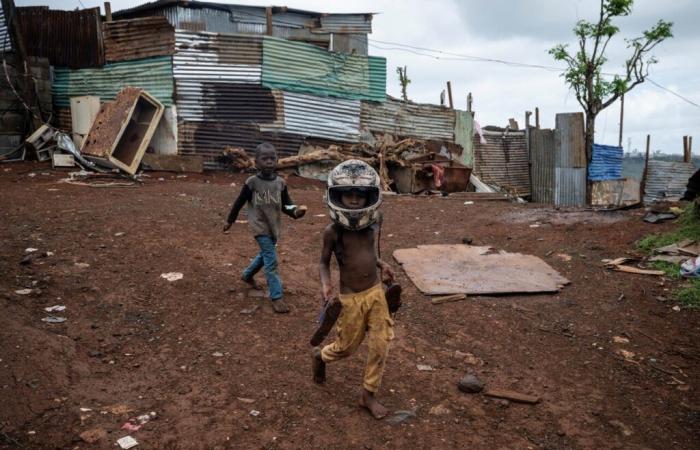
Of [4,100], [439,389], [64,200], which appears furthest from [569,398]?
[4,100]

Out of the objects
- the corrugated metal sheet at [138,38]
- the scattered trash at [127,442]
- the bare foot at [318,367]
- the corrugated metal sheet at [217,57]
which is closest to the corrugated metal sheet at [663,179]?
the corrugated metal sheet at [217,57]

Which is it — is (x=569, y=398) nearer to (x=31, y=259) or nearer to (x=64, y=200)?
(x=31, y=259)

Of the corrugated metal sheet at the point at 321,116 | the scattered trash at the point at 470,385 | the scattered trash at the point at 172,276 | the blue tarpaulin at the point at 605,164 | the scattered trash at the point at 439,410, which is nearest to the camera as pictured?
the scattered trash at the point at 439,410

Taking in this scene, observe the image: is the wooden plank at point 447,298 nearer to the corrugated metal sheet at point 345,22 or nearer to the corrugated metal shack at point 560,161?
the corrugated metal shack at point 560,161

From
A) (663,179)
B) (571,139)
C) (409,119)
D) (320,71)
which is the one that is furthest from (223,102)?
(663,179)

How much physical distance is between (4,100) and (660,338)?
14.3 metres

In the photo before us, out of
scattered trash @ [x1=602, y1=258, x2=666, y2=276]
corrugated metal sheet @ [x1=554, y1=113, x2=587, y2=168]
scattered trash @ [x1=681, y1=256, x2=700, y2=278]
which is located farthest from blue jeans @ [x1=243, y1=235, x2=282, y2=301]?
corrugated metal sheet @ [x1=554, y1=113, x2=587, y2=168]

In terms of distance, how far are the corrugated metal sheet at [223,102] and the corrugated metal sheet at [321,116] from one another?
530mm

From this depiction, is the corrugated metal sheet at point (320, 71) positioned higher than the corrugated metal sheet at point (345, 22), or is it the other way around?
the corrugated metal sheet at point (345, 22)

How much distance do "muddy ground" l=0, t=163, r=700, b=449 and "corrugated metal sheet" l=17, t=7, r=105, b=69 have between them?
8.64 m

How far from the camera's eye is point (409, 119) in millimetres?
15969

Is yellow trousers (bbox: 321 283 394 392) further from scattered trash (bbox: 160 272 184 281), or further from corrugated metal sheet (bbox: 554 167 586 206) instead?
corrugated metal sheet (bbox: 554 167 586 206)

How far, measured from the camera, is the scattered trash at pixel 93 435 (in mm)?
2516

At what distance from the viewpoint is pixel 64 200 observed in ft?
26.5
